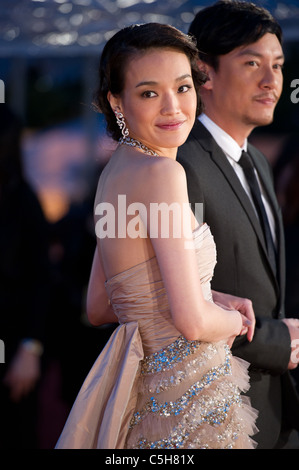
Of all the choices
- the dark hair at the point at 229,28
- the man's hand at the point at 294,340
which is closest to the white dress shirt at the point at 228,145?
the dark hair at the point at 229,28

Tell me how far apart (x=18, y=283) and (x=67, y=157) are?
31.5 feet

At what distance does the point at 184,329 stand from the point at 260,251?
688 millimetres

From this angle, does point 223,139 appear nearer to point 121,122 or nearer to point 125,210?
point 121,122

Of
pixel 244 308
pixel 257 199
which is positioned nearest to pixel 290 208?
pixel 257 199

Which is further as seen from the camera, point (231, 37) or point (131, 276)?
point (231, 37)

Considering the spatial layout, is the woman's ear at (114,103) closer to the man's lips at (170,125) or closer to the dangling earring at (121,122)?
the dangling earring at (121,122)

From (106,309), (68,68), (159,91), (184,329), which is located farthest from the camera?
(68,68)

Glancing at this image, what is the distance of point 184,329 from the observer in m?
1.84

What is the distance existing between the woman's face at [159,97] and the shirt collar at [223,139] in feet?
1.81


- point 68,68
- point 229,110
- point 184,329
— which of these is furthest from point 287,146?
point 68,68

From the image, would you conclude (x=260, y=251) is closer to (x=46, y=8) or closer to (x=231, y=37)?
(x=231, y=37)

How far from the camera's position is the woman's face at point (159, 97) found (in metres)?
1.98

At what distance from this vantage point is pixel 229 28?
2.61 meters

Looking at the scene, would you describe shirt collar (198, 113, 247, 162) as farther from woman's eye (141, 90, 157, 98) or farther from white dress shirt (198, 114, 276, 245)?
woman's eye (141, 90, 157, 98)
